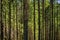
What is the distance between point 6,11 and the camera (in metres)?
1.47

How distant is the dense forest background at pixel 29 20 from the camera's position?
4.74 ft

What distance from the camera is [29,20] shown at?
148cm

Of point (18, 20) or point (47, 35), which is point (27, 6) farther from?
point (47, 35)

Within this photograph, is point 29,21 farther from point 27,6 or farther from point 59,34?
point 59,34

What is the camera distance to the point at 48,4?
1504 millimetres

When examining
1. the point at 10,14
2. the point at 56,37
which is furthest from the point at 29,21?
the point at 56,37

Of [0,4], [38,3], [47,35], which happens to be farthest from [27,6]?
[47,35]

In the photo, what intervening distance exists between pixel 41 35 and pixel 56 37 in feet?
0.56

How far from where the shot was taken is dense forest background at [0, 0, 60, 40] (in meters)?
1.44

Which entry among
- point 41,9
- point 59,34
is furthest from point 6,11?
point 59,34

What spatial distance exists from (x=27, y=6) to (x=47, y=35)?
15.3 inches

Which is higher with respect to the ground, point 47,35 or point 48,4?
point 48,4

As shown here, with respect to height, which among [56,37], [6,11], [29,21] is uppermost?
[6,11]

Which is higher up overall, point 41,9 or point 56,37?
point 41,9
